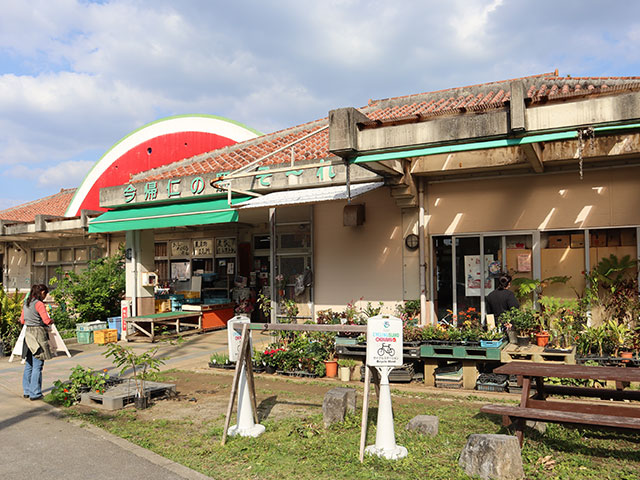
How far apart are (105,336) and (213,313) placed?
10.5 feet

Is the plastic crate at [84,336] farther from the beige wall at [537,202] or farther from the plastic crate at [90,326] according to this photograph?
the beige wall at [537,202]

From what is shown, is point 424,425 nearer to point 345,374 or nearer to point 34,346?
point 345,374

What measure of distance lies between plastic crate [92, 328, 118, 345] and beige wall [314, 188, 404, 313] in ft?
19.7

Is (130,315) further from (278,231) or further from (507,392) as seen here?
(507,392)

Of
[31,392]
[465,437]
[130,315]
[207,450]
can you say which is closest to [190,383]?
[31,392]

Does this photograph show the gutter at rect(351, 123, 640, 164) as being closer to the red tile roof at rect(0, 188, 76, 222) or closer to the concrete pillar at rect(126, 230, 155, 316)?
the concrete pillar at rect(126, 230, 155, 316)

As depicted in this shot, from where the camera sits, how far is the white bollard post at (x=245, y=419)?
610 cm

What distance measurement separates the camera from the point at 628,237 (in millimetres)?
9414

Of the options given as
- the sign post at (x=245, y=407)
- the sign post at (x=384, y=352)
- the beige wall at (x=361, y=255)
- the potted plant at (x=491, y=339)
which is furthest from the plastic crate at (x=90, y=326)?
the sign post at (x=384, y=352)

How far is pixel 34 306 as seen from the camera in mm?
8375

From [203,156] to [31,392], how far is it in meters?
10.4

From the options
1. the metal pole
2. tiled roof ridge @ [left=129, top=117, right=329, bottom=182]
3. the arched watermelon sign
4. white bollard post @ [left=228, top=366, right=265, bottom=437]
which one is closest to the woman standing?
white bollard post @ [left=228, top=366, right=265, bottom=437]

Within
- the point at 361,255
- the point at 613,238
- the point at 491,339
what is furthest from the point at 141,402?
the point at 613,238

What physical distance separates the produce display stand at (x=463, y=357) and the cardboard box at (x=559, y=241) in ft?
7.75
